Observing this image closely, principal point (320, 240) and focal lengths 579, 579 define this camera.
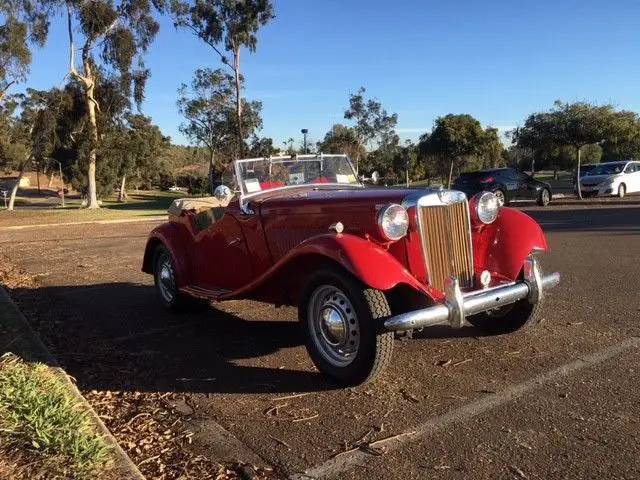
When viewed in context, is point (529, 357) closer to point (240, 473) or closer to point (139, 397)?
point (240, 473)

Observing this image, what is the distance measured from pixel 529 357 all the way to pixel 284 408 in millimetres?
2032

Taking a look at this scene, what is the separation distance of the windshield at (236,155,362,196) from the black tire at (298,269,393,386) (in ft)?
5.50

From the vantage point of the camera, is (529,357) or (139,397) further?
(529,357)

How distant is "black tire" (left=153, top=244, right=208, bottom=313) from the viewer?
6.29 m

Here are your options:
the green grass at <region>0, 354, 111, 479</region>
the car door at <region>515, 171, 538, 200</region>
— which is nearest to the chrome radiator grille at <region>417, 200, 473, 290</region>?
the green grass at <region>0, 354, 111, 479</region>

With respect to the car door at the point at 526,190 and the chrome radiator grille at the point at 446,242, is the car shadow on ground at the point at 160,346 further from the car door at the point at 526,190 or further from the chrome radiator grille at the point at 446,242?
the car door at the point at 526,190

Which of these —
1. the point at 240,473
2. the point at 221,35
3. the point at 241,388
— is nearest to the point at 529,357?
the point at 241,388

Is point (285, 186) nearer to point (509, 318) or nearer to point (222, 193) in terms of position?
point (222, 193)

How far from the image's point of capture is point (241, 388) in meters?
4.16

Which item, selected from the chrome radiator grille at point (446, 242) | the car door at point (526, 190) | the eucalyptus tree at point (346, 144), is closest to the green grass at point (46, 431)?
the chrome radiator grille at point (446, 242)

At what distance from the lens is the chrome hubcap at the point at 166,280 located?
643 cm

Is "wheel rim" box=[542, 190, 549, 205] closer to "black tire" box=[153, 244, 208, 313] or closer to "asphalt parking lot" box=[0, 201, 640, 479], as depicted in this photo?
"asphalt parking lot" box=[0, 201, 640, 479]

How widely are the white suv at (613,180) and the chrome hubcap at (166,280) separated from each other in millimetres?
21486

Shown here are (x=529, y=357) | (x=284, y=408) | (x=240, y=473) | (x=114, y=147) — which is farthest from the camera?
(x=114, y=147)
